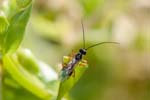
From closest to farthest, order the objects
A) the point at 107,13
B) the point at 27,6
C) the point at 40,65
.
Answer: the point at 27,6 < the point at 40,65 < the point at 107,13

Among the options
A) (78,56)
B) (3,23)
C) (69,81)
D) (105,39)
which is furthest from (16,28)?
(105,39)

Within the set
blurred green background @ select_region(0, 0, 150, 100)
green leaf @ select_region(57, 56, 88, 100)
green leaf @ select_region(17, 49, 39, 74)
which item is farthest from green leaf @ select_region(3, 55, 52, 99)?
blurred green background @ select_region(0, 0, 150, 100)

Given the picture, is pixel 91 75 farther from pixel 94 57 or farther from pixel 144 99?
pixel 144 99

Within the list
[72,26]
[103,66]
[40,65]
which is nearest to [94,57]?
[103,66]

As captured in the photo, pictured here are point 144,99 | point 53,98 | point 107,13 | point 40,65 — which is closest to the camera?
point 53,98

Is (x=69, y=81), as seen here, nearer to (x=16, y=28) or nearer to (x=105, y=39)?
(x=16, y=28)

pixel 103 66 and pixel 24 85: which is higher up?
pixel 24 85

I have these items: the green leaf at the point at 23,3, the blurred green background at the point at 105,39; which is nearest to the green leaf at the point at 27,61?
the green leaf at the point at 23,3

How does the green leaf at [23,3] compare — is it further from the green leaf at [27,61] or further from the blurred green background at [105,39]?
the blurred green background at [105,39]
